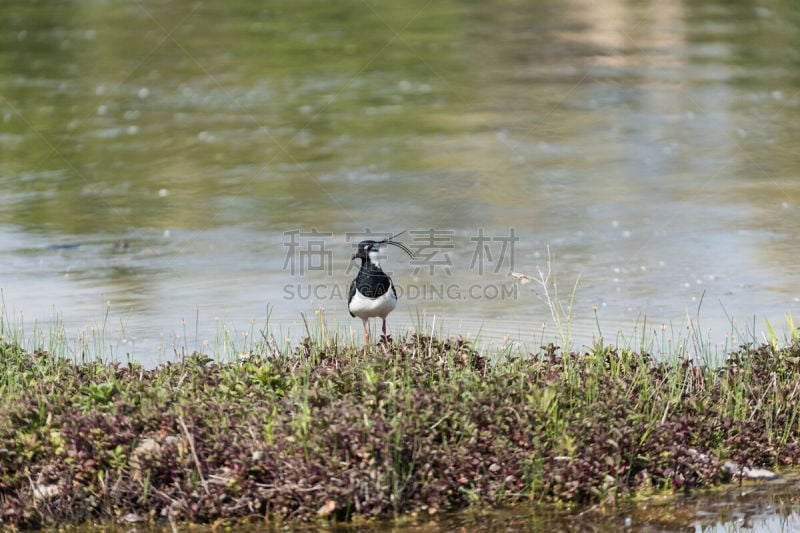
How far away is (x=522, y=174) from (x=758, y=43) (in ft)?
30.4

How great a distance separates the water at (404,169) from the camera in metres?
10.0

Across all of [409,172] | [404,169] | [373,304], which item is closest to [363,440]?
[373,304]

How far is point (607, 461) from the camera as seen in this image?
20.3 feet

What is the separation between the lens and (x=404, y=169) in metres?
14.3

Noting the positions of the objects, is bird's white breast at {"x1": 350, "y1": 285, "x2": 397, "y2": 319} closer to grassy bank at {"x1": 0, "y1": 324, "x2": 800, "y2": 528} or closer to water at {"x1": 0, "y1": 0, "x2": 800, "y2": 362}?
water at {"x1": 0, "y1": 0, "x2": 800, "y2": 362}

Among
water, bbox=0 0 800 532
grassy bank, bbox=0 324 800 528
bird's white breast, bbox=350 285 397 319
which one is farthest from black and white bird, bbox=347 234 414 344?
grassy bank, bbox=0 324 800 528

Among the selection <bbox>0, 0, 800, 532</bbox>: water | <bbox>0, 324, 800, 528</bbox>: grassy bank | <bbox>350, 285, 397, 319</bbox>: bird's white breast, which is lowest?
<bbox>0, 324, 800, 528</bbox>: grassy bank

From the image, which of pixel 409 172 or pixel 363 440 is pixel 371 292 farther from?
pixel 409 172

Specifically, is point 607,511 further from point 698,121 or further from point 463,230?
point 698,121

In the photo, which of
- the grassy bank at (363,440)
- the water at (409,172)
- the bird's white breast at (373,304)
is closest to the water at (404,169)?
the water at (409,172)

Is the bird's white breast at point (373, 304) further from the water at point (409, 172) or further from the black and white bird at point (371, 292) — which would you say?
the water at point (409, 172)

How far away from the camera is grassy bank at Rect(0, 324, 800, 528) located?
237 inches

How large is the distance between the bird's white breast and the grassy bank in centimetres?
137

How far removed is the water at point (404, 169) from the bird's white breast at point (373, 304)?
547mm
